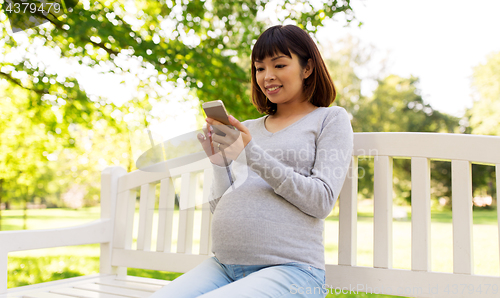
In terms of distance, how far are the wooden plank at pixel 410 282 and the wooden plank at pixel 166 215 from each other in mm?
828

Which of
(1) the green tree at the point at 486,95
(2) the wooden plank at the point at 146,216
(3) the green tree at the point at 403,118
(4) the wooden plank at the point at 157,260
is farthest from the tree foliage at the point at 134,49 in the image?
(1) the green tree at the point at 486,95

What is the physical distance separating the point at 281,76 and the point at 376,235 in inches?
29.3

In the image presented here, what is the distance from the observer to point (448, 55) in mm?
18172

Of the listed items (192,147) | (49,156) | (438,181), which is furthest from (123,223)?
(438,181)

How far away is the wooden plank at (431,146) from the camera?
1423 millimetres

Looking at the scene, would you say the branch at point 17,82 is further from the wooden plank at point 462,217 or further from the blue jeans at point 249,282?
the wooden plank at point 462,217

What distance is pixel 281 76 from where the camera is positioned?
1429 millimetres

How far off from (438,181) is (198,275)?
716 inches

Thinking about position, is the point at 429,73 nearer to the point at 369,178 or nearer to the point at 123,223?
the point at 369,178

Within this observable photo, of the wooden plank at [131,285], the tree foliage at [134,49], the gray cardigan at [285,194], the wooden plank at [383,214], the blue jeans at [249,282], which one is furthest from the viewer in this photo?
the tree foliage at [134,49]

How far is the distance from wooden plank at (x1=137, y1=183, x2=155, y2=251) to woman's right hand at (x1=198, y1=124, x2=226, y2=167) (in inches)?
31.1

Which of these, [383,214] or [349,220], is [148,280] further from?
[383,214]


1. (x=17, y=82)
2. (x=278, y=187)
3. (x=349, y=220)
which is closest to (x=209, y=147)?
(x=278, y=187)

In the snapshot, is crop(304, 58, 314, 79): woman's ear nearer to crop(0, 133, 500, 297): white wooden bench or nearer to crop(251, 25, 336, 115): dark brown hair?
crop(251, 25, 336, 115): dark brown hair
